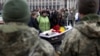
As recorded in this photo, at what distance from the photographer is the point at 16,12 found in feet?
11.2

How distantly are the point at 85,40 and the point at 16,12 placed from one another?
83 cm

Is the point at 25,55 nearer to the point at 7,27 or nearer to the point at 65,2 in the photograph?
the point at 7,27

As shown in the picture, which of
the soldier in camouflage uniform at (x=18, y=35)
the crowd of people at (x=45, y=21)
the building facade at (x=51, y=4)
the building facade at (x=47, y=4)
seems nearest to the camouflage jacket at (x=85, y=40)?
the soldier in camouflage uniform at (x=18, y=35)

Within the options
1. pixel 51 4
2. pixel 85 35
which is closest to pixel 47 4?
pixel 51 4

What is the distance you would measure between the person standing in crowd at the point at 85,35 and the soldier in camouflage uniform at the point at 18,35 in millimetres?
402

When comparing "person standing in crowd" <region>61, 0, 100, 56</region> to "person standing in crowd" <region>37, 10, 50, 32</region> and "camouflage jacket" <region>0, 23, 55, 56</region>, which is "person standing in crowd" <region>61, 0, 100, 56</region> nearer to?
"camouflage jacket" <region>0, 23, 55, 56</region>

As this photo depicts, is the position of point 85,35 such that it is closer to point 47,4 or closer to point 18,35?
point 18,35

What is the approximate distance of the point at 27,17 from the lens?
344 cm

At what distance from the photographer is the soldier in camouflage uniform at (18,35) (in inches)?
133

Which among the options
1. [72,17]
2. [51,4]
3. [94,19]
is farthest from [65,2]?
[94,19]

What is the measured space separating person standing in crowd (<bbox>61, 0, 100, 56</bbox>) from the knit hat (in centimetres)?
61

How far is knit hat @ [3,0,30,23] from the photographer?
11.2 ft

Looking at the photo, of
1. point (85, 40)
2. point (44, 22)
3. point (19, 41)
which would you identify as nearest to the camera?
point (19, 41)

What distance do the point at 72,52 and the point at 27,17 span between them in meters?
0.66
